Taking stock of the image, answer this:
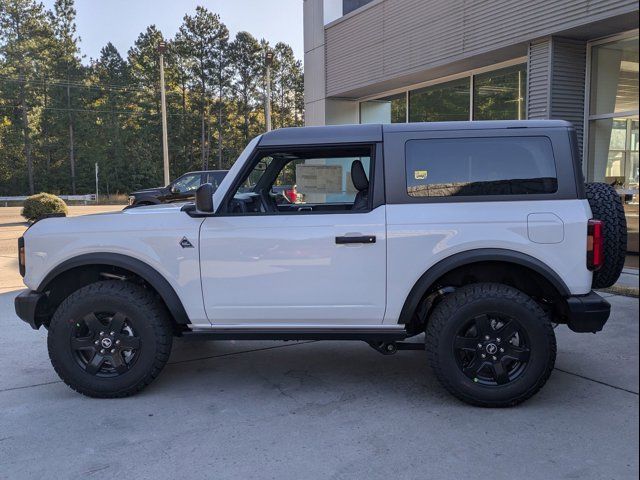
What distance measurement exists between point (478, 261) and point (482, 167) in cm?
65

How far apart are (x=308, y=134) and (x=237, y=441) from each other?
214 cm

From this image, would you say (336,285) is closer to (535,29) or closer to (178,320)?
(178,320)

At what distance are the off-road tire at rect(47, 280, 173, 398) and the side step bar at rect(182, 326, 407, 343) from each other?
0.25 m

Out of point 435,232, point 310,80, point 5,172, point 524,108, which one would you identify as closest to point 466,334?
point 435,232

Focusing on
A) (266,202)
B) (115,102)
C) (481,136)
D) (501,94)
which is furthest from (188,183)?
(115,102)

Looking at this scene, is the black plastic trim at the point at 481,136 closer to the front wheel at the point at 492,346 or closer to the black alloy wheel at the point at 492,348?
the front wheel at the point at 492,346

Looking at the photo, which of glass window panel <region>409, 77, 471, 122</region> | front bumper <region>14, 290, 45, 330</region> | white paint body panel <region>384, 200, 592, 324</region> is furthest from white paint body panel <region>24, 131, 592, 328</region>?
glass window panel <region>409, 77, 471, 122</region>

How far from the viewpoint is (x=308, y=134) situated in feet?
13.0

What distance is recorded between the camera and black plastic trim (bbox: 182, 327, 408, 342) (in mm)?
3801

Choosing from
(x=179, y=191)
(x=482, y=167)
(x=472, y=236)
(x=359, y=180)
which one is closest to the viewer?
(x=472, y=236)

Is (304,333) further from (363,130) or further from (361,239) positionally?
(363,130)

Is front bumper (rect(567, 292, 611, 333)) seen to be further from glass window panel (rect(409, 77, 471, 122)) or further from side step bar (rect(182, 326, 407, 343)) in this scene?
glass window panel (rect(409, 77, 471, 122))

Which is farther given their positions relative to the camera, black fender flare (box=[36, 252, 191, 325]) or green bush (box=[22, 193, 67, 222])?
green bush (box=[22, 193, 67, 222])

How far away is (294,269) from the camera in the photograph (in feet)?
12.3
